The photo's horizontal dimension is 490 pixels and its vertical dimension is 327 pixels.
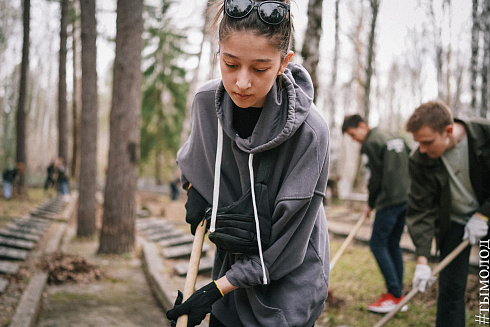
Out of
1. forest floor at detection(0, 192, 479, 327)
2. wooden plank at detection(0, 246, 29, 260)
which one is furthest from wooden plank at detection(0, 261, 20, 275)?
wooden plank at detection(0, 246, 29, 260)

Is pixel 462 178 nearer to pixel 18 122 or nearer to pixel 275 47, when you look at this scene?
pixel 275 47

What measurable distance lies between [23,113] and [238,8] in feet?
51.8

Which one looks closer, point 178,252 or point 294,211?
point 294,211

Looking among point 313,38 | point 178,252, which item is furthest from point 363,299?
point 313,38

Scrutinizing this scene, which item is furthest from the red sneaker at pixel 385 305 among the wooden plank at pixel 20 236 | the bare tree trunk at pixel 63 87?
the bare tree trunk at pixel 63 87

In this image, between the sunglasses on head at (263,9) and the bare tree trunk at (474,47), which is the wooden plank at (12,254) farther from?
the bare tree trunk at (474,47)

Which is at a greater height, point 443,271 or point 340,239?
point 443,271

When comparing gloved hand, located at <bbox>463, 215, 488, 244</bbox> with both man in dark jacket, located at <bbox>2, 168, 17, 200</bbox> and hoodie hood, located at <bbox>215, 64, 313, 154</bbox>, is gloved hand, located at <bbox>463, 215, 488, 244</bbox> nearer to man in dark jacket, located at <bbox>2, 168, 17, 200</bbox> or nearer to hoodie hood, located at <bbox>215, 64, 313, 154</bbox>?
hoodie hood, located at <bbox>215, 64, 313, 154</bbox>

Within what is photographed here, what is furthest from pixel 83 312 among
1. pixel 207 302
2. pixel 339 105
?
pixel 339 105

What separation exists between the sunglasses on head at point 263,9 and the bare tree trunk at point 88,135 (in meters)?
7.79

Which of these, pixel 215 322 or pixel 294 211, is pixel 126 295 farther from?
pixel 294 211

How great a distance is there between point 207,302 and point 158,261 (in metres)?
4.86

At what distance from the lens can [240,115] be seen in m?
1.88

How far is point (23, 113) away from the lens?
15180mm
